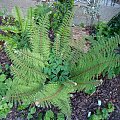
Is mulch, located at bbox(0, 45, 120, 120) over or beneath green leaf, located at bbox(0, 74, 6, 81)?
beneath

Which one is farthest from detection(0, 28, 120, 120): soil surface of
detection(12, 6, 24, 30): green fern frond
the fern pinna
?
detection(12, 6, 24, 30): green fern frond

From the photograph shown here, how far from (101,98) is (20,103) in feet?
2.97

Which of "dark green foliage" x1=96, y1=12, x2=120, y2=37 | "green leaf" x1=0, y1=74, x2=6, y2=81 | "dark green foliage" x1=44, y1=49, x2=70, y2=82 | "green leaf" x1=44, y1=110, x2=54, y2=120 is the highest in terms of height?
"dark green foliage" x1=96, y1=12, x2=120, y2=37

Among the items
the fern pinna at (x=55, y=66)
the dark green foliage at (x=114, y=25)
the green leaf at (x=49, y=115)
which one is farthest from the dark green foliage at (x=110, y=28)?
the green leaf at (x=49, y=115)

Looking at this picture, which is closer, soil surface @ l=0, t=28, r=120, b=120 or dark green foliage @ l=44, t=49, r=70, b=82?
dark green foliage @ l=44, t=49, r=70, b=82

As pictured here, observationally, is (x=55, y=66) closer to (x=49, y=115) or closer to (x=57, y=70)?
(x=57, y=70)

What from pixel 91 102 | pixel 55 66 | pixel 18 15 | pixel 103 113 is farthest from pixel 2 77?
pixel 103 113

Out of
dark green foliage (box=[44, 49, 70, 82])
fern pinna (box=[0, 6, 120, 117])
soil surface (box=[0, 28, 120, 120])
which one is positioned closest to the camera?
fern pinna (box=[0, 6, 120, 117])

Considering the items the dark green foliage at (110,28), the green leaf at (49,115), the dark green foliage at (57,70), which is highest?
the dark green foliage at (110,28)

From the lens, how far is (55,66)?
3.27 meters

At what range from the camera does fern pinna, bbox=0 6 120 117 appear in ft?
10.2

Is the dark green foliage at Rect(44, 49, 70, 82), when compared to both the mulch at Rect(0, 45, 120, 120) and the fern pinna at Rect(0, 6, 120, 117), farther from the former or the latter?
the mulch at Rect(0, 45, 120, 120)

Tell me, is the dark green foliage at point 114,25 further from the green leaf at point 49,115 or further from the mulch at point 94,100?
the green leaf at point 49,115

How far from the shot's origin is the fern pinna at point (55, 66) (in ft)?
10.2
